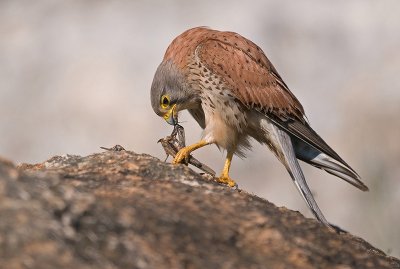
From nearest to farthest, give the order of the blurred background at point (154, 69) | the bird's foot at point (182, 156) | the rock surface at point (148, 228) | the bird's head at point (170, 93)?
the rock surface at point (148, 228) < the bird's foot at point (182, 156) < the bird's head at point (170, 93) < the blurred background at point (154, 69)

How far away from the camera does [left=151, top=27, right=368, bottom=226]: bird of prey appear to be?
7.08 meters

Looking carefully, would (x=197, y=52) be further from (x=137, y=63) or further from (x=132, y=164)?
(x=137, y=63)

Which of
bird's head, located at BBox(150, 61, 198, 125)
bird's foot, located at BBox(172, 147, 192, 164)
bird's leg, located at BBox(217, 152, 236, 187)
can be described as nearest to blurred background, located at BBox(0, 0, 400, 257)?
bird's head, located at BBox(150, 61, 198, 125)

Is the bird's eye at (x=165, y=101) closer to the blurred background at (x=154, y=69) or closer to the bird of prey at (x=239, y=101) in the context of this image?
the bird of prey at (x=239, y=101)

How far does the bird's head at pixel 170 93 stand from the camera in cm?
751

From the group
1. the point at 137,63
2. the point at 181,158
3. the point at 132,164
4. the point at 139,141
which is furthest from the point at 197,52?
the point at 137,63

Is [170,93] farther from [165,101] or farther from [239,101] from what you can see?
[239,101]

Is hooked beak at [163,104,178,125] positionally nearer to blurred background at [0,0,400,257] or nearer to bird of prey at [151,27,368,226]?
bird of prey at [151,27,368,226]

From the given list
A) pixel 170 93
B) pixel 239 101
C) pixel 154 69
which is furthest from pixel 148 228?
pixel 154 69

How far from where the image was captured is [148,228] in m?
3.73

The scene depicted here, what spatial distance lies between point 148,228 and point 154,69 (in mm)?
10986

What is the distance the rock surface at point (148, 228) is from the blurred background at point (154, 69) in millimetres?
8426

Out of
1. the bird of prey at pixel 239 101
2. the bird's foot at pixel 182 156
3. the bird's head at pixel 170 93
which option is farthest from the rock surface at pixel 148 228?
the bird's head at pixel 170 93

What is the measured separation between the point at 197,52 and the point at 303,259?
372 cm
